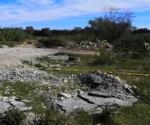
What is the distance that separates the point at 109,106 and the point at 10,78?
3.21m

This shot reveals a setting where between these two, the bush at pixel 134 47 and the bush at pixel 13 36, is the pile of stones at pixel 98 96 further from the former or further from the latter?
the bush at pixel 13 36

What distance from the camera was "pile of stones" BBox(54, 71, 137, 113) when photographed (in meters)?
12.6

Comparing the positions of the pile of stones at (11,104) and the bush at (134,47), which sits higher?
the bush at (134,47)

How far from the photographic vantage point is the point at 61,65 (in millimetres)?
19656

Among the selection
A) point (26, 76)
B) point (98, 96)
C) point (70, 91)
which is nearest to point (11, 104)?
point (70, 91)

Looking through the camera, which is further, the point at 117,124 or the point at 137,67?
the point at 137,67

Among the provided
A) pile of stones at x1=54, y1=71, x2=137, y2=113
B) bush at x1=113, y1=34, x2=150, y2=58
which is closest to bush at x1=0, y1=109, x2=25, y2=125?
pile of stones at x1=54, y1=71, x2=137, y2=113

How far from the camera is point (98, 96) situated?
44.1 feet

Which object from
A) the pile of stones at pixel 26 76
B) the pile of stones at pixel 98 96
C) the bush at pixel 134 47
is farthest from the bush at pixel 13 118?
the bush at pixel 134 47

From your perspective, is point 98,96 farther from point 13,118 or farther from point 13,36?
point 13,36

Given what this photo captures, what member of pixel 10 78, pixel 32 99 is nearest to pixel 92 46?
pixel 10 78

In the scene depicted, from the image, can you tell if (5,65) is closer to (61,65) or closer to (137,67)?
(61,65)

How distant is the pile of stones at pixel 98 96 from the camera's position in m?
12.6

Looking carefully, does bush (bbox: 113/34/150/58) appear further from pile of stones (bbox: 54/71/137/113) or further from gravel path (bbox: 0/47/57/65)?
pile of stones (bbox: 54/71/137/113)
